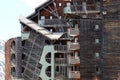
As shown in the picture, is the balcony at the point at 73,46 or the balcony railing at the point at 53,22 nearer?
the balcony at the point at 73,46

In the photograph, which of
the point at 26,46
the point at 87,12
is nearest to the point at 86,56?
the point at 87,12

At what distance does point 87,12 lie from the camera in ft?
320

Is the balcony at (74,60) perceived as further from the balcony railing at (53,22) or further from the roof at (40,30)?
the balcony railing at (53,22)

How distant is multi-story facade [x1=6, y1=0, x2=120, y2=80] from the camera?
84.2 m

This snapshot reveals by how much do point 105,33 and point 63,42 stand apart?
20.1 m

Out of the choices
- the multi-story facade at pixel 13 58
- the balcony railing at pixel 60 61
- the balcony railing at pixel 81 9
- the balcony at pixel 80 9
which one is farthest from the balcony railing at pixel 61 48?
the multi-story facade at pixel 13 58

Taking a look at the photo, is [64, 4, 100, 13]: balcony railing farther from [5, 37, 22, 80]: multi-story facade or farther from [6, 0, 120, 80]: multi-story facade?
[5, 37, 22, 80]: multi-story facade

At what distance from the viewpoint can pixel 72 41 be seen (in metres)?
101

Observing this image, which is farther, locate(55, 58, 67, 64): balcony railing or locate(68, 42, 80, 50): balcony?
locate(55, 58, 67, 64): balcony railing

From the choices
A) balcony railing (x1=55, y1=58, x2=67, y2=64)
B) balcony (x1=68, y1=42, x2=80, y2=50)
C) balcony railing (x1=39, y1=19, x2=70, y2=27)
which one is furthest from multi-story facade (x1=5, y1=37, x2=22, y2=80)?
balcony (x1=68, y1=42, x2=80, y2=50)

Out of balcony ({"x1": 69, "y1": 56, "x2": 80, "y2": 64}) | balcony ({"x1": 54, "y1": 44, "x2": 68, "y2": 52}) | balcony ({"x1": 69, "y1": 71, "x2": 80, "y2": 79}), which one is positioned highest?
balcony ({"x1": 54, "y1": 44, "x2": 68, "y2": 52})

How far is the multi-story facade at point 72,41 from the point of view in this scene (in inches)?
3317

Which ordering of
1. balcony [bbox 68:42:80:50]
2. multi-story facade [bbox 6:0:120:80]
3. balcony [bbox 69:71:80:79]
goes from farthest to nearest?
balcony [bbox 68:42:80:50], balcony [bbox 69:71:80:79], multi-story facade [bbox 6:0:120:80]

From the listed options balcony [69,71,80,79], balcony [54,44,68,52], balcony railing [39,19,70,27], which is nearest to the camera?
balcony [69,71,80,79]
